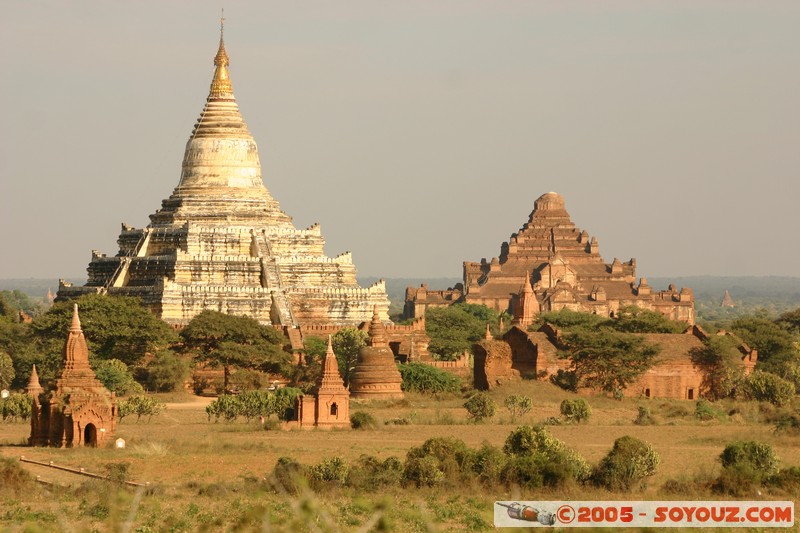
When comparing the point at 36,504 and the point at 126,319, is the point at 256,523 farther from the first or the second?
the point at 126,319

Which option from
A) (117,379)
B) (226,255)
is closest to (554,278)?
(226,255)

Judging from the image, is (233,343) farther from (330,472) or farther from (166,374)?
(330,472)

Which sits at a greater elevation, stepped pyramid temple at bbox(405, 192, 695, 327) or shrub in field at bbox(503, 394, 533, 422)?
stepped pyramid temple at bbox(405, 192, 695, 327)

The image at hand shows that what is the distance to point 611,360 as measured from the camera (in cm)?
6431

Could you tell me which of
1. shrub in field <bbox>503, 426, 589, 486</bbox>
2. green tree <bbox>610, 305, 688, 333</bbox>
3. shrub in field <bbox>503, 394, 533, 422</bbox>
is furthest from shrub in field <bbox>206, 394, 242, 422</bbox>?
green tree <bbox>610, 305, 688, 333</bbox>

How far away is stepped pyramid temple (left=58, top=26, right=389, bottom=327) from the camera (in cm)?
7700

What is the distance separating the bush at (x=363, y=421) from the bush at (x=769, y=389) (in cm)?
1376

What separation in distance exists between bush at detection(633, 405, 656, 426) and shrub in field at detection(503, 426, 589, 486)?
11067mm

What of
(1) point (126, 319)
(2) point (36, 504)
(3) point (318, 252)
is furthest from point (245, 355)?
(2) point (36, 504)

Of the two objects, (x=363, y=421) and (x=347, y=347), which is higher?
(x=347, y=347)

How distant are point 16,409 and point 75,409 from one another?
909 centimetres

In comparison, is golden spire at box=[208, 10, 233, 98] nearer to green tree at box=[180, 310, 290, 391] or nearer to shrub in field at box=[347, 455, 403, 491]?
green tree at box=[180, 310, 290, 391]

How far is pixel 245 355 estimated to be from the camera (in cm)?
6662

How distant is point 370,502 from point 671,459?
10.1 metres
